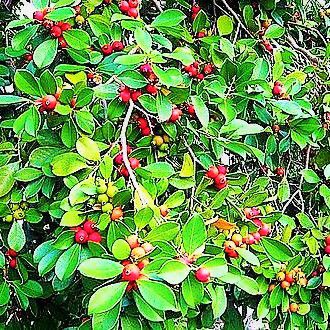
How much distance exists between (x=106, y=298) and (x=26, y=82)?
467 mm

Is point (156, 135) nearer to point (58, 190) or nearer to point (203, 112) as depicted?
point (203, 112)

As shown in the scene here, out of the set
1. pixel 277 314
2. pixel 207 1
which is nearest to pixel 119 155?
pixel 277 314

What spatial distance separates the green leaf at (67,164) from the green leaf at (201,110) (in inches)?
10.0

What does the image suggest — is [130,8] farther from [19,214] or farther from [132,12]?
[19,214]

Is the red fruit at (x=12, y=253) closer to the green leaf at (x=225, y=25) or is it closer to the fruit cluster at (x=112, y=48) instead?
the fruit cluster at (x=112, y=48)

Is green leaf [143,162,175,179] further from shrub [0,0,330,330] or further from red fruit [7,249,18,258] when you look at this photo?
red fruit [7,249,18,258]

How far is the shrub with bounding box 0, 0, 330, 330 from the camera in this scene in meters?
0.87

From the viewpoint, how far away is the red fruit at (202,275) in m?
0.85

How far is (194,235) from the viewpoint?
0.86 m

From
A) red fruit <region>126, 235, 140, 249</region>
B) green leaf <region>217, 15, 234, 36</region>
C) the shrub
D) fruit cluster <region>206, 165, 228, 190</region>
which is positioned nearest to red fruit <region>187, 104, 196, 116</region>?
the shrub

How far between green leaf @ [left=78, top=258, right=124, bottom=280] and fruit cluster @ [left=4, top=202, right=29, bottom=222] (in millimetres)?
415

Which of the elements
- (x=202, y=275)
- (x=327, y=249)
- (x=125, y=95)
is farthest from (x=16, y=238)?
(x=327, y=249)

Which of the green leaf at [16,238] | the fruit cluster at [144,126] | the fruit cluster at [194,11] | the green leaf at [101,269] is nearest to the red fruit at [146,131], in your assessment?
the fruit cluster at [144,126]

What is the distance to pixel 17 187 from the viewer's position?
3.94ft
